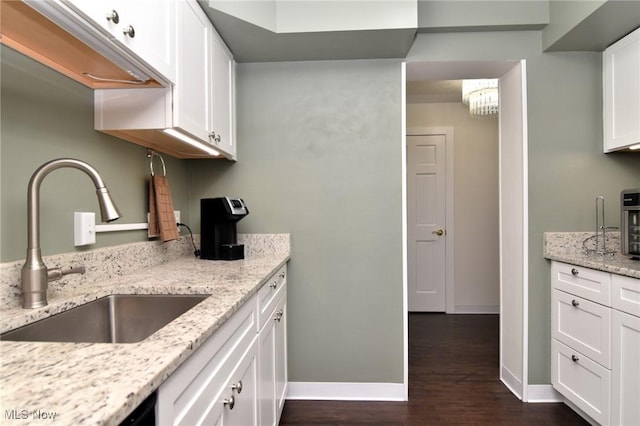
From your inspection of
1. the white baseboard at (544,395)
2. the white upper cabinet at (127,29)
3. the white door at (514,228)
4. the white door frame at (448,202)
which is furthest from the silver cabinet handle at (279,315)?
the white door frame at (448,202)

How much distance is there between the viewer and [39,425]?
431mm

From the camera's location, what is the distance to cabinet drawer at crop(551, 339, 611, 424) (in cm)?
170

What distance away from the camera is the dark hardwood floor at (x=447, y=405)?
195 centimetres

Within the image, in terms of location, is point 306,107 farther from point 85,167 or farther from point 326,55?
point 85,167

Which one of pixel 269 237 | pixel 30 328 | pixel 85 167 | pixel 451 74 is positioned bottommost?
pixel 30 328

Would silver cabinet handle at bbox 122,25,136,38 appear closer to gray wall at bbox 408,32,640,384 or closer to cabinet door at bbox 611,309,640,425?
gray wall at bbox 408,32,640,384

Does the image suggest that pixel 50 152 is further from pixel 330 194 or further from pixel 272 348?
pixel 330 194

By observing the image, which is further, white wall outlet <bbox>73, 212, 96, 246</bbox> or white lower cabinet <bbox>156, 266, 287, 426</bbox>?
white wall outlet <bbox>73, 212, 96, 246</bbox>

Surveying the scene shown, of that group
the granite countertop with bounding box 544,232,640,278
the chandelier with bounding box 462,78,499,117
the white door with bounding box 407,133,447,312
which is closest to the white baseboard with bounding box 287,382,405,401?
the granite countertop with bounding box 544,232,640,278

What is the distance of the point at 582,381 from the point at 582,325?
0.98 feet

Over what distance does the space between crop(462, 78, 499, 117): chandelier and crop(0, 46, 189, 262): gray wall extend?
257cm

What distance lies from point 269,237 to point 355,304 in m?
0.69

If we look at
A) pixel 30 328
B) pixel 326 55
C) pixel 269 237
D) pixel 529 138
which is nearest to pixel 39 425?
pixel 30 328

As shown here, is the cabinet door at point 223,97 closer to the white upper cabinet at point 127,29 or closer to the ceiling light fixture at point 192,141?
the ceiling light fixture at point 192,141
